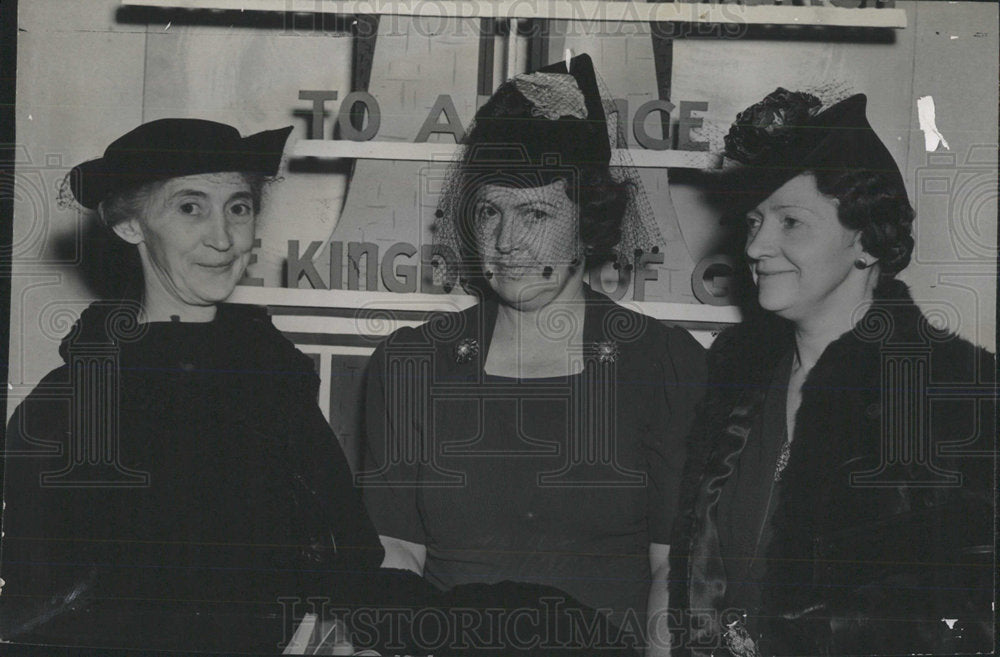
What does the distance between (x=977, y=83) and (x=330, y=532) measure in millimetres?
2231

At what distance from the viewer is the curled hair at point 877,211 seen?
94.2 inches

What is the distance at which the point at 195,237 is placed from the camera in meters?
2.46

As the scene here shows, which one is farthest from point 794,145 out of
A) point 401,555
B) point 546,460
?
point 401,555

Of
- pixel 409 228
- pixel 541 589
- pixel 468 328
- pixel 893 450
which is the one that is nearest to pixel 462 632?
pixel 541 589

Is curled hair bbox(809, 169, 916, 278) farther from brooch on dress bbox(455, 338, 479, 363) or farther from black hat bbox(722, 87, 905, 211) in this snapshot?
brooch on dress bbox(455, 338, 479, 363)

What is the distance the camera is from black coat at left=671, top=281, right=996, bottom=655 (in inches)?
95.5

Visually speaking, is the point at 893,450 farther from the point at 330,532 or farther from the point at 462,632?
the point at 330,532

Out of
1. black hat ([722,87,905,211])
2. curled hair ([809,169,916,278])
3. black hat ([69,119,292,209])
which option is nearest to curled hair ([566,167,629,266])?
black hat ([722,87,905,211])

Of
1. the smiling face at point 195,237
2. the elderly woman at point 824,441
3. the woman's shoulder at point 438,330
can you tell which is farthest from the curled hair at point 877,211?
the smiling face at point 195,237

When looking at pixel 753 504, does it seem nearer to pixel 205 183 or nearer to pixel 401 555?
pixel 401 555

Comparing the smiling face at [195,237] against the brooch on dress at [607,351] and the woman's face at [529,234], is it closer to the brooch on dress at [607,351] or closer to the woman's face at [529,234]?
the woman's face at [529,234]

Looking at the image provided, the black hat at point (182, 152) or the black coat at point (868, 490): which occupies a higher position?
the black hat at point (182, 152)

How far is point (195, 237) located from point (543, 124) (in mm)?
1022

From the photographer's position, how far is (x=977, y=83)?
8.17ft
